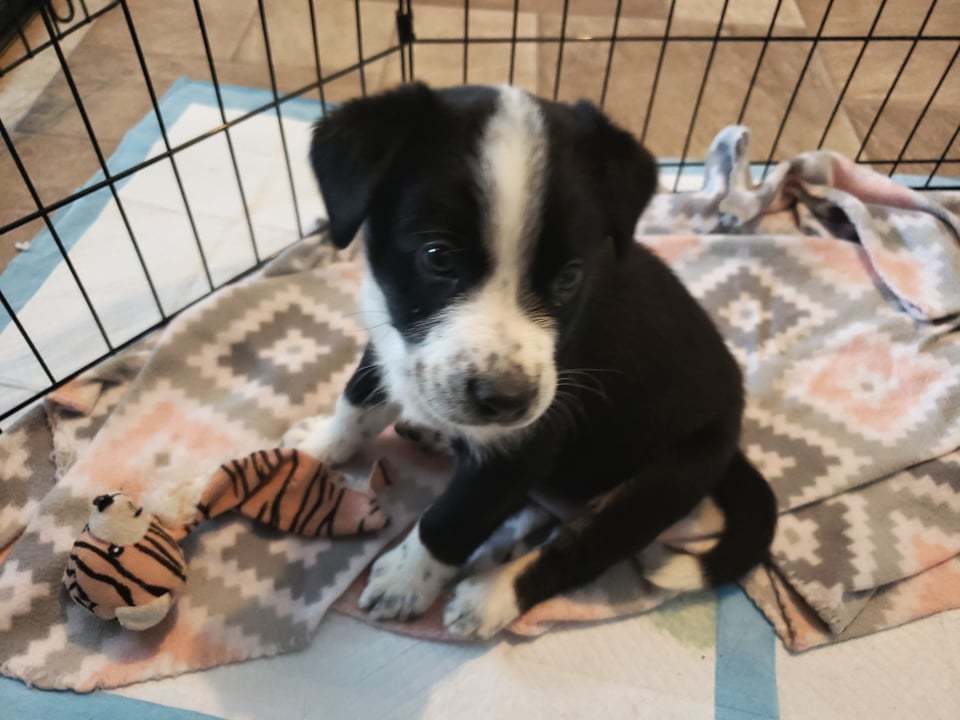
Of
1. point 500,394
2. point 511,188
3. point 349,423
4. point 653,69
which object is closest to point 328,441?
point 349,423

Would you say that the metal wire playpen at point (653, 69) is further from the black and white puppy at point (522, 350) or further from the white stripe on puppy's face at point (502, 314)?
the white stripe on puppy's face at point (502, 314)

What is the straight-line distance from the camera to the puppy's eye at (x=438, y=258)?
1.06 meters

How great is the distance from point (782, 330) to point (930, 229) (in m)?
0.49

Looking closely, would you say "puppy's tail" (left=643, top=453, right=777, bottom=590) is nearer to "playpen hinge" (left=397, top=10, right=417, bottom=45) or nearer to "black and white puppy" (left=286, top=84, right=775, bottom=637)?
"black and white puppy" (left=286, top=84, right=775, bottom=637)

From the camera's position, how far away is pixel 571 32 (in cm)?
313

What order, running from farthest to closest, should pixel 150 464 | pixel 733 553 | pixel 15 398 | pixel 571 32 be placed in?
pixel 571 32 < pixel 15 398 < pixel 150 464 < pixel 733 553

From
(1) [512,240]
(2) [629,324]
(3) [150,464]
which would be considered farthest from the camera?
(3) [150,464]

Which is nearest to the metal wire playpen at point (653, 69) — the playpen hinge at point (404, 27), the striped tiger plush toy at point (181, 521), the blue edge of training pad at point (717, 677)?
the playpen hinge at point (404, 27)

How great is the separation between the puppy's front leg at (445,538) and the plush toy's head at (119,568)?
0.35 metres

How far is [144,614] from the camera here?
1302 mm

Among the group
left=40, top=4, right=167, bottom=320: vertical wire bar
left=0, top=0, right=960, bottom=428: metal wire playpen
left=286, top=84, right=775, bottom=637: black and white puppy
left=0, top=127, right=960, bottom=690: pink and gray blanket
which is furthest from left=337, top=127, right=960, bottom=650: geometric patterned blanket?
left=40, top=4, right=167, bottom=320: vertical wire bar

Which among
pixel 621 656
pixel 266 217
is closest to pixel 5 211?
pixel 266 217

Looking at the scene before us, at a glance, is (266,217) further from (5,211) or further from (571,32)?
(571,32)

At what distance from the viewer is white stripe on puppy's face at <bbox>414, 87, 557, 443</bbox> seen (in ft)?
3.34
